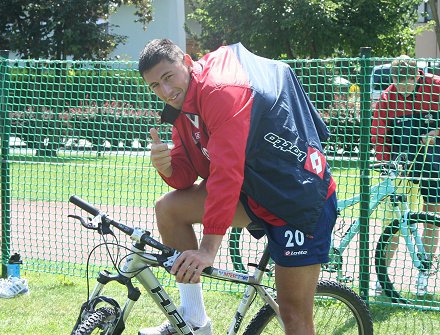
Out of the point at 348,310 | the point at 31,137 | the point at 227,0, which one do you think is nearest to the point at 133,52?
the point at 227,0

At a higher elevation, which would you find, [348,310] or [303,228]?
[303,228]

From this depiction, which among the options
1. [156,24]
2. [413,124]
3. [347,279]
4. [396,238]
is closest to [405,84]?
[413,124]

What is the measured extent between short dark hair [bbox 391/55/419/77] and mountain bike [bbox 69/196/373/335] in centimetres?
234

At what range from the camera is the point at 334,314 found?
463 cm

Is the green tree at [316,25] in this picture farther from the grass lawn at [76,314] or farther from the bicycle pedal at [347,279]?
the grass lawn at [76,314]

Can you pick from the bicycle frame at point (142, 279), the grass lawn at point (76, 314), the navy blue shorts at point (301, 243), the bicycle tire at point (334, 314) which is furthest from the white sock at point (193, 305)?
the grass lawn at point (76, 314)

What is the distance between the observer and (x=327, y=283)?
4.25m

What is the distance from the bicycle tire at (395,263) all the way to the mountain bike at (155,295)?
173cm

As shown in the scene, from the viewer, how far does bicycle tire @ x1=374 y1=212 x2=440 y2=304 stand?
6.14 metres

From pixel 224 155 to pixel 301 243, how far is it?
0.68 meters

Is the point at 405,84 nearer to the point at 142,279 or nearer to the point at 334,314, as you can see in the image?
the point at 334,314

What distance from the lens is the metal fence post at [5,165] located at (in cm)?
703

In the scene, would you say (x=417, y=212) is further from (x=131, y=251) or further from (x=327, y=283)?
(x=131, y=251)

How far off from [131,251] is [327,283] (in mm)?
1196
